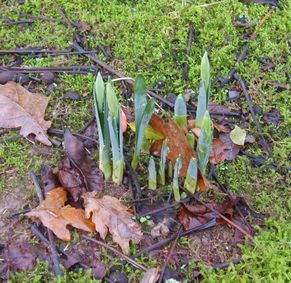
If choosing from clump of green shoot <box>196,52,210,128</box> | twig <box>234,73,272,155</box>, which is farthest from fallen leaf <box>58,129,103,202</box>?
twig <box>234,73,272,155</box>

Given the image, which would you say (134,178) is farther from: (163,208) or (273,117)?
(273,117)

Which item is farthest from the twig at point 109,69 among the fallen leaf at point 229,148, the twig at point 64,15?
the fallen leaf at point 229,148

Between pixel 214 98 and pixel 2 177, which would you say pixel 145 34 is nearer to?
pixel 214 98

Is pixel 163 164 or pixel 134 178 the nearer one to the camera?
pixel 163 164

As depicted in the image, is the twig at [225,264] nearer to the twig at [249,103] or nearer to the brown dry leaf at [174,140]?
the brown dry leaf at [174,140]

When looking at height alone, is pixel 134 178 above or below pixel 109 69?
below

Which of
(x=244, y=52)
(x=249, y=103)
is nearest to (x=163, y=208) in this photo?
(x=249, y=103)
